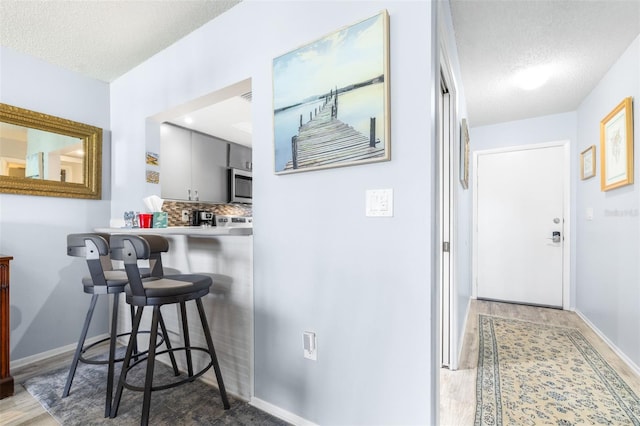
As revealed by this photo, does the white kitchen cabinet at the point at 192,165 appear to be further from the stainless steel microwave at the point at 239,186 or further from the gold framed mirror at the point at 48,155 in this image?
the gold framed mirror at the point at 48,155

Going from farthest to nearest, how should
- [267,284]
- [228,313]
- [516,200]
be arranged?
[516,200]
[228,313]
[267,284]

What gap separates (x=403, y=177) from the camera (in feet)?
4.21

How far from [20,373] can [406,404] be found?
263 centimetres

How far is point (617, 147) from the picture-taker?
251cm

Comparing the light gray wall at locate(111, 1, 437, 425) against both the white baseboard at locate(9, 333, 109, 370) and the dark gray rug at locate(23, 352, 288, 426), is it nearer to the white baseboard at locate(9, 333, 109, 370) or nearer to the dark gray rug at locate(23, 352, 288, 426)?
the dark gray rug at locate(23, 352, 288, 426)

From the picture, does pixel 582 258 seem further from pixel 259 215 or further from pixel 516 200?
pixel 259 215

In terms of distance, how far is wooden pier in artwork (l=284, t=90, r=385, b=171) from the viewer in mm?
1347

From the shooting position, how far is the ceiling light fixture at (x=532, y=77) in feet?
8.87

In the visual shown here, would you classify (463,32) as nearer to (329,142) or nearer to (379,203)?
(329,142)

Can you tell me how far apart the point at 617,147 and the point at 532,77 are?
0.90 metres

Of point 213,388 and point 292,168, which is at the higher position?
point 292,168

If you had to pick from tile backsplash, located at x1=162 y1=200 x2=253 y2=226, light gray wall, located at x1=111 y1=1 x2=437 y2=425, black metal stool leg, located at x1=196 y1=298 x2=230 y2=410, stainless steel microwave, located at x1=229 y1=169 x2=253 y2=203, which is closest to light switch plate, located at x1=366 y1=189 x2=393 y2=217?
light gray wall, located at x1=111 y1=1 x2=437 y2=425

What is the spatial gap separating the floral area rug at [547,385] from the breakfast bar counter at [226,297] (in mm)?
1314

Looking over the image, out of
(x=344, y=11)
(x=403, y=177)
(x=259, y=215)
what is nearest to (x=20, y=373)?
(x=259, y=215)
